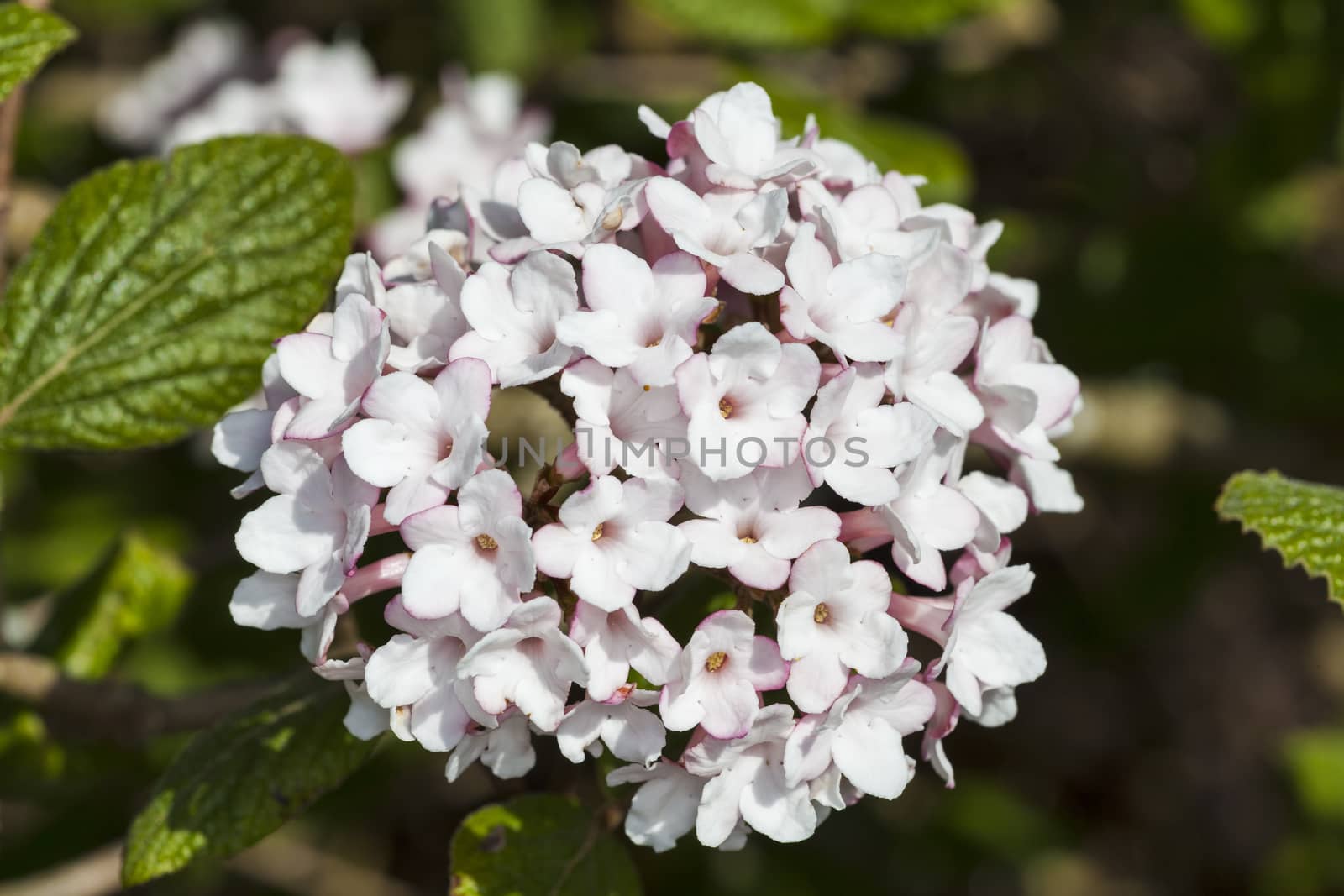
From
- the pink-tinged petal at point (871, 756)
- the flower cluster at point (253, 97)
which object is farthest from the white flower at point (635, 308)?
the flower cluster at point (253, 97)

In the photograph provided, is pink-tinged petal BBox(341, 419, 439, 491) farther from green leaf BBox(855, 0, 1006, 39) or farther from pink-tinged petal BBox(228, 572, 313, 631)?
green leaf BBox(855, 0, 1006, 39)

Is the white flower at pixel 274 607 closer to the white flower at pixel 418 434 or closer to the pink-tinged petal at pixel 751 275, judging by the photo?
the white flower at pixel 418 434

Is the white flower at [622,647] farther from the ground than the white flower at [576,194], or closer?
closer

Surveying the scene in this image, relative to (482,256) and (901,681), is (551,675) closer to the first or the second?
(901,681)

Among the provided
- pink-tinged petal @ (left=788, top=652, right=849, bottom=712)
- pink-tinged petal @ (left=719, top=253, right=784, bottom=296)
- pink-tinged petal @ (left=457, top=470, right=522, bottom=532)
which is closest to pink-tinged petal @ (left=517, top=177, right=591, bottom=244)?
pink-tinged petal @ (left=719, top=253, right=784, bottom=296)

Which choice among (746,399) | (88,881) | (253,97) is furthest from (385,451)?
(253,97)

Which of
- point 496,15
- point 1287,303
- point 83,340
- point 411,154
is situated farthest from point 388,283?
point 1287,303

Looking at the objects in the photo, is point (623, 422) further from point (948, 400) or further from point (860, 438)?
point (948, 400)
